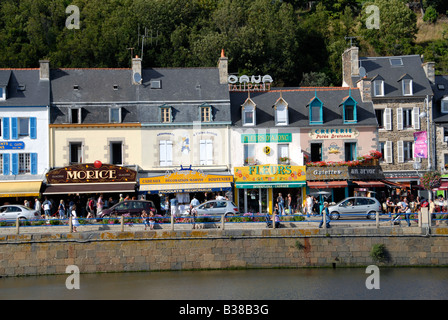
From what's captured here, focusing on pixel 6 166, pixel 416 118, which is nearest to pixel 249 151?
pixel 416 118

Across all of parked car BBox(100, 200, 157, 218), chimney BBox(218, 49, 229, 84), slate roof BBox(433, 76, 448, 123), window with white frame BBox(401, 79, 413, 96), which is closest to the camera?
parked car BBox(100, 200, 157, 218)

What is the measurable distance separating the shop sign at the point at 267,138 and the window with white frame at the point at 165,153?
460 centimetres

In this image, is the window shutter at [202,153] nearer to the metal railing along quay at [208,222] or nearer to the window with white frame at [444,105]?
the metal railing along quay at [208,222]

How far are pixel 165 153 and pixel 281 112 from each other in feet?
25.9

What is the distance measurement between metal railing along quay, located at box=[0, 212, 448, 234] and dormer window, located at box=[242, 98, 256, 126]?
456 inches

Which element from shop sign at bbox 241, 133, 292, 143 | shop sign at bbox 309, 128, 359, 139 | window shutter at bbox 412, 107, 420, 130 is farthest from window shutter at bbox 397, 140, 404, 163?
shop sign at bbox 241, 133, 292, 143

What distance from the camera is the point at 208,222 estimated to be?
101 feet

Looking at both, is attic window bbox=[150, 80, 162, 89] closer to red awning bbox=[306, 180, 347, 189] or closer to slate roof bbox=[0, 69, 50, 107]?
slate roof bbox=[0, 69, 50, 107]

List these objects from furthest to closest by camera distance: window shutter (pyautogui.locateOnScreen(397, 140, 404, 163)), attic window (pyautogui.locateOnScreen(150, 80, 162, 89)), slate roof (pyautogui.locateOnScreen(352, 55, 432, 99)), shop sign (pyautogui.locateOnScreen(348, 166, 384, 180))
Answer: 1. slate roof (pyautogui.locateOnScreen(352, 55, 432, 99))
2. window shutter (pyautogui.locateOnScreen(397, 140, 404, 163))
3. attic window (pyautogui.locateOnScreen(150, 80, 162, 89))
4. shop sign (pyautogui.locateOnScreen(348, 166, 384, 180))

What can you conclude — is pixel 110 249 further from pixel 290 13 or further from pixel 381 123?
pixel 290 13

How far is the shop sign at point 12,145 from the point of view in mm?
39969

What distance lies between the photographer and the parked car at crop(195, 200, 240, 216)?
3441 centimetres

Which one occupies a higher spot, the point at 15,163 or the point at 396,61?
the point at 396,61

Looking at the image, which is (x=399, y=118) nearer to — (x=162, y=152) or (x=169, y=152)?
(x=169, y=152)
